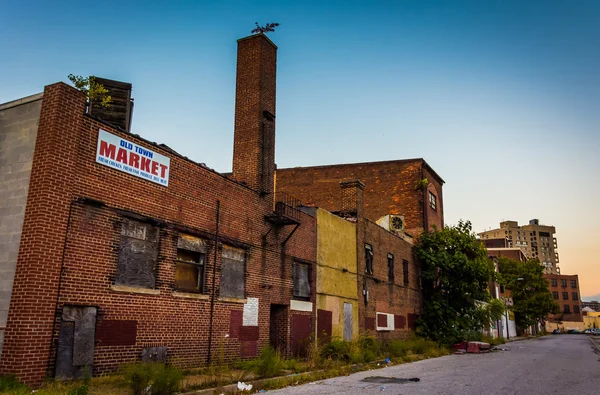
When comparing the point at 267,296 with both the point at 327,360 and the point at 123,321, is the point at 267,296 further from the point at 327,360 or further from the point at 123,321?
the point at 123,321

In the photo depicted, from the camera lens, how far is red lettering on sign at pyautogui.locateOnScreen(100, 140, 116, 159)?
439 inches

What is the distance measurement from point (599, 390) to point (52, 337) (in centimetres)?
1208

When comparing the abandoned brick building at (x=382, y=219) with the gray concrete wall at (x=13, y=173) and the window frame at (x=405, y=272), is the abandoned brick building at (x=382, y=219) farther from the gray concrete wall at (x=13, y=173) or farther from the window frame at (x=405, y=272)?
the gray concrete wall at (x=13, y=173)

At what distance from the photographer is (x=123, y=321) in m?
11.0

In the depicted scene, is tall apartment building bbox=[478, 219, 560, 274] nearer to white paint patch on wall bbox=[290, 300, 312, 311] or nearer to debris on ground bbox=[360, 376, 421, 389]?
white paint patch on wall bbox=[290, 300, 312, 311]

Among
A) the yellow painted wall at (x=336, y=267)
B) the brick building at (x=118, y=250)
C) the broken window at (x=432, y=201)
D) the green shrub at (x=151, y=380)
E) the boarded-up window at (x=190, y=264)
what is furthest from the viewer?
the broken window at (x=432, y=201)

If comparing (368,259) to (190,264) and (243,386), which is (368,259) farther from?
(243,386)

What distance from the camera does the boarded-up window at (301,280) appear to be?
712 inches

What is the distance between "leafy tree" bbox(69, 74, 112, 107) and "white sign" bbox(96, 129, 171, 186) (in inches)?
121

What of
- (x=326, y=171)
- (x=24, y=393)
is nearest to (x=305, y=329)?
(x=24, y=393)

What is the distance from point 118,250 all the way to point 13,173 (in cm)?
276

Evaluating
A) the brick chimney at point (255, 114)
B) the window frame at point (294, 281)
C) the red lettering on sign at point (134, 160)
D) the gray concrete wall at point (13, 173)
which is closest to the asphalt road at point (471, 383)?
the window frame at point (294, 281)

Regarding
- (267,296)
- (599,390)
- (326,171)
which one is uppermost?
(326,171)

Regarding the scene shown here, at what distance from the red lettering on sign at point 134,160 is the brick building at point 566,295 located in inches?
5550
